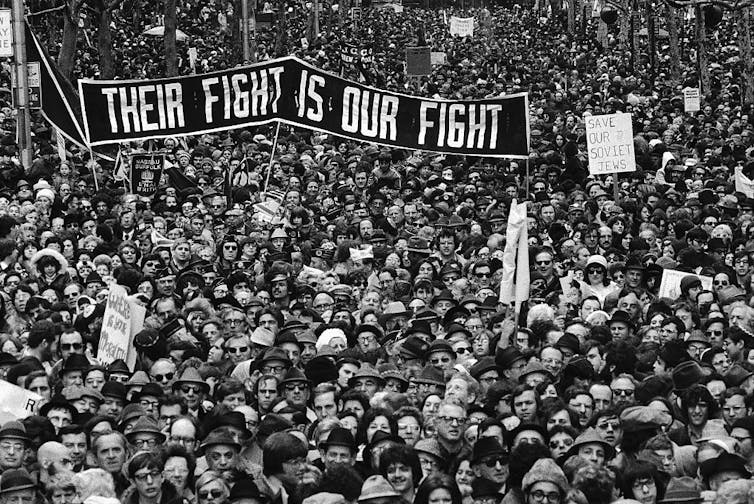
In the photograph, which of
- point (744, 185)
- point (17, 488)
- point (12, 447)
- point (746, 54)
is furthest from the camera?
point (746, 54)

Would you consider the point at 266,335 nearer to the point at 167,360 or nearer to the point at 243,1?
the point at 167,360

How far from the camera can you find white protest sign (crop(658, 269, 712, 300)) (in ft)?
50.0

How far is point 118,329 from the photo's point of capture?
43.2ft

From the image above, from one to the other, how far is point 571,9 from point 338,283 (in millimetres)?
45912

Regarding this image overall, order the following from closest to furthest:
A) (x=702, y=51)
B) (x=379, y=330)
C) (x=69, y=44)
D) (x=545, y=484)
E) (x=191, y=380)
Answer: (x=545, y=484)
(x=191, y=380)
(x=379, y=330)
(x=69, y=44)
(x=702, y=51)

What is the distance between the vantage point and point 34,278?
15.6m

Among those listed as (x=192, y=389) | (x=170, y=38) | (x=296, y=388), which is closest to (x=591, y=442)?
(x=296, y=388)

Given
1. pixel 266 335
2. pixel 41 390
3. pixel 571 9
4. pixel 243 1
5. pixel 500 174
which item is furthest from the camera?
pixel 571 9

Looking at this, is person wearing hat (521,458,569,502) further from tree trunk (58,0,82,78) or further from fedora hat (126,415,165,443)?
tree trunk (58,0,82,78)

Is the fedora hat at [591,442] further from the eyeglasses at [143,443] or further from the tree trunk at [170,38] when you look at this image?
the tree trunk at [170,38]

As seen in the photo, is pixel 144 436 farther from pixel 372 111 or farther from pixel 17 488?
pixel 372 111

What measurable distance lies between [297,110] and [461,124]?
149cm

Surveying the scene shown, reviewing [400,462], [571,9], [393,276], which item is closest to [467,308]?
[393,276]

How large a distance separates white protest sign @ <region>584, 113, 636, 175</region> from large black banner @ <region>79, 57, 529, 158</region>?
456cm
